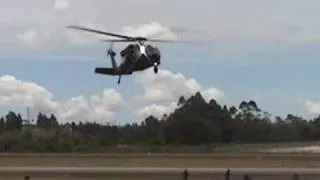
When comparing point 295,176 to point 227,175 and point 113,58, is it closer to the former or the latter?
point 227,175

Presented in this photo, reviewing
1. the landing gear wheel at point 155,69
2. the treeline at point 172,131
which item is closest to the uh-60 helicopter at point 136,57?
the landing gear wheel at point 155,69

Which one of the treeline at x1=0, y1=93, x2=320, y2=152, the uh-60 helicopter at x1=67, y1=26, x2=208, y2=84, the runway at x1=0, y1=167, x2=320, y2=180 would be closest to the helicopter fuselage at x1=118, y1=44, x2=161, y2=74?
the uh-60 helicopter at x1=67, y1=26, x2=208, y2=84

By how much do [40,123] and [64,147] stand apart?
33.7 metres

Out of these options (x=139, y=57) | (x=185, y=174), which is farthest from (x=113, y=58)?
(x=185, y=174)

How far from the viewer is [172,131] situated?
302ft

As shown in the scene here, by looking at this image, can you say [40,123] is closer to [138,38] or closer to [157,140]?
[157,140]

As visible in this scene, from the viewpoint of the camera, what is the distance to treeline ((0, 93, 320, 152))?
Answer: 79062 mm

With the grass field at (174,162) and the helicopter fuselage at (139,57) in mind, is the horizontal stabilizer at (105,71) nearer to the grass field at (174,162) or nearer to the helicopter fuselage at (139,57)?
the helicopter fuselage at (139,57)

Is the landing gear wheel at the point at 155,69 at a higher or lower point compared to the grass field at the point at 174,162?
higher

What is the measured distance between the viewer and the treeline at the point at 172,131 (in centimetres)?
7906

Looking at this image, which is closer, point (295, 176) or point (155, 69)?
point (295, 176)

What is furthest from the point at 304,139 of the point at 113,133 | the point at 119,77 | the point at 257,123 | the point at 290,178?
the point at 290,178

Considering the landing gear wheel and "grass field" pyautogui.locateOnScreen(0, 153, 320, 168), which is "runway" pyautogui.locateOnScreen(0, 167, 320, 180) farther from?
the landing gear wheel

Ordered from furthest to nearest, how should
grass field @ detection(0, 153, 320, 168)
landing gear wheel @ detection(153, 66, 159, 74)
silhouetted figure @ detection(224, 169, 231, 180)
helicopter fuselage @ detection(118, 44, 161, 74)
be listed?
1. helicopter fuselage @ detection(118, 44, 161, 74)
2. landing gear wheel @ detection(153, 66, 159, 74)
3. grass field @ detection(0, 153, 320, 168)
4. silhouetted figure @ detection(224, 169, 231, 180)
